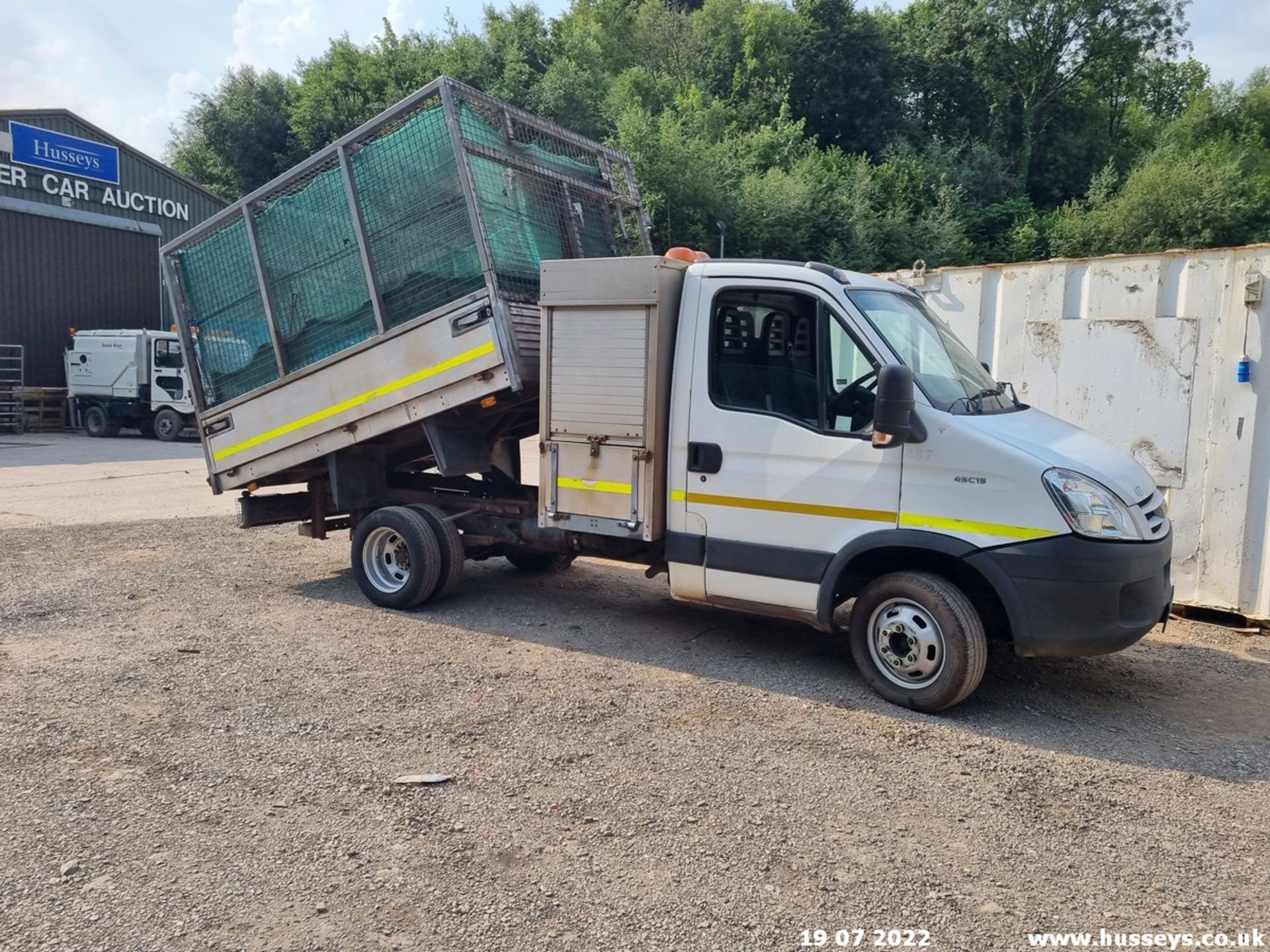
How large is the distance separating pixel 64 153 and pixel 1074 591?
89.6ft

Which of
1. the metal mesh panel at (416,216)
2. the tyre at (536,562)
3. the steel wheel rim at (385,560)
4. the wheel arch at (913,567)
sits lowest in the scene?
the tyre at (536,562)

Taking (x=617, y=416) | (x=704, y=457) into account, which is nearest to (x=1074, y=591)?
(x=704, y=457)

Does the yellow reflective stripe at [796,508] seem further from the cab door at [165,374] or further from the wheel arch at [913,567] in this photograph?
the cab door at [165,374]

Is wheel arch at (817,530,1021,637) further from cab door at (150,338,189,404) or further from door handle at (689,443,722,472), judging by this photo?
cab door at (150,338,189,404)

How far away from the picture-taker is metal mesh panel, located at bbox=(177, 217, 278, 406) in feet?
24.8

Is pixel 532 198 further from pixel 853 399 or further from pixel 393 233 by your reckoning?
pixel 853 399

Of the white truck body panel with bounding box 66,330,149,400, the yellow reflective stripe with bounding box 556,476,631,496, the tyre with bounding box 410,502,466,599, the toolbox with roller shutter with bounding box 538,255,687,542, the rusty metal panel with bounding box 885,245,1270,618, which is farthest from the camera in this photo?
the white truck body panel with bounding box 66,330,149,400

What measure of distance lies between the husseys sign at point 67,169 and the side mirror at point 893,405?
25649 mm

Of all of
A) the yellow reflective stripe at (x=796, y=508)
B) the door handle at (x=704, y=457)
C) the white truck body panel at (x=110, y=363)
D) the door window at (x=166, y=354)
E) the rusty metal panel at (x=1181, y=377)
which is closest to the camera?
the yellow reflective stripe at (x=796, y=508)

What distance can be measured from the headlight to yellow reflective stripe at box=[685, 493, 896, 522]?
83cm

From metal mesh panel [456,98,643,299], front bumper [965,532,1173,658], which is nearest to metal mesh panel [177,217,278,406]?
metal mesh panel [456,98,643,299]

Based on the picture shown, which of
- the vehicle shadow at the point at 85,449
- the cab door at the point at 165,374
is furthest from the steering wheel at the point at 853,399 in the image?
the cab door at the point at 165,374

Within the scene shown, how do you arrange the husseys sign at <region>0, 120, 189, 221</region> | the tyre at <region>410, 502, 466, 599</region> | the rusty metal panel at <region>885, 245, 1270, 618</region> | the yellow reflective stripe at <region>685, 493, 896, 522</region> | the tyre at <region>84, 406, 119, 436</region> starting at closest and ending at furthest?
the yellow reflective stripe at <region>685, 493, 896, 522</region>
the rusty metal panel at <region>885, 245, 1270, 618</region>
the tyre at <region>410, 502, 466, 599</region>
the tyre at <region>84, 406, 119, 436</region>
the husseys sign at <region>0, 120, 189, 221</region>

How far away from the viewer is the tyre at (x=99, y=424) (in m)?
22.7
